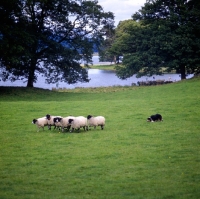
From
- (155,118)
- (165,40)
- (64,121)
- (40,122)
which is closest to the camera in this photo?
(64,121)

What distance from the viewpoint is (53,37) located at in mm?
50438

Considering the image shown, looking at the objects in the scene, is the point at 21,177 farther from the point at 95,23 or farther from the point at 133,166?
the point at 95,23

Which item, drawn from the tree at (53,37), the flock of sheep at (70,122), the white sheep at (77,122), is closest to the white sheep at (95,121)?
the flock of sheep at (70,122)

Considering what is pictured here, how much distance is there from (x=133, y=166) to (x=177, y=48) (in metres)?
41.5

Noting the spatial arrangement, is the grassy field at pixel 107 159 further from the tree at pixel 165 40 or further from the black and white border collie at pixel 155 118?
the tree at pixel 165 40

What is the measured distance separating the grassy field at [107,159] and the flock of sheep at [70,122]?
1.39 feet

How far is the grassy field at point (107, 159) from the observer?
10945 mm

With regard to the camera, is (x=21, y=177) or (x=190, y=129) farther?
(x=190, y=129)

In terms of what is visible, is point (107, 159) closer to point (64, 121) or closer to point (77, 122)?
point (77, 122)

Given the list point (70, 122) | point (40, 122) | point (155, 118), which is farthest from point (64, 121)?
point (155, 118)

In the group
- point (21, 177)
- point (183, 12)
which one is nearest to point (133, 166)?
point (21, 177)

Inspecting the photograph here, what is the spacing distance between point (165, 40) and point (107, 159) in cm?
4188

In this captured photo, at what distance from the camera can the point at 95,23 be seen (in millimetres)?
52938

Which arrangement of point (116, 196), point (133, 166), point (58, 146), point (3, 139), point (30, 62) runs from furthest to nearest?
point (30, 62) → point (3, 139) → point (58, 146) → point (133, 166) → point (116, 196)
